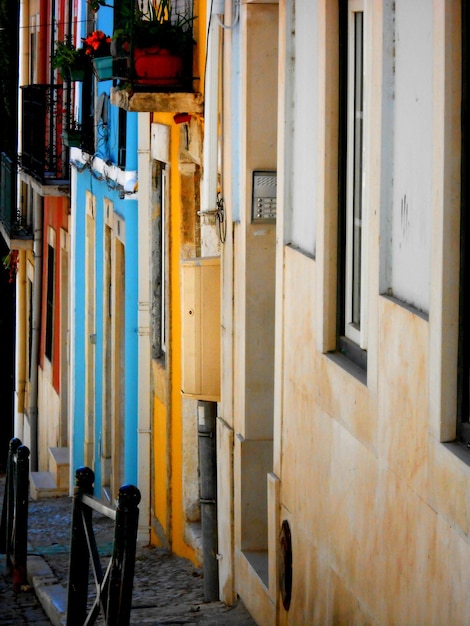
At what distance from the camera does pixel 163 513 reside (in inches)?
436

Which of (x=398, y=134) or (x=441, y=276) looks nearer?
(x=441, y=276)

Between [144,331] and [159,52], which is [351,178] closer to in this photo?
[159,52]

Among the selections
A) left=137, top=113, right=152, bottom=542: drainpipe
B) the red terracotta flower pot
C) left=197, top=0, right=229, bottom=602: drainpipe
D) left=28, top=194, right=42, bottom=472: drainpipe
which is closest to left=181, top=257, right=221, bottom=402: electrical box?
left=197, top=0, right=229, bottom=602: drainpipe

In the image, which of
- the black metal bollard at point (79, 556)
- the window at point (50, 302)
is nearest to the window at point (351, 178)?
the black metal bollard at point (79, 556)

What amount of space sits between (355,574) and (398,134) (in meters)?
1.70

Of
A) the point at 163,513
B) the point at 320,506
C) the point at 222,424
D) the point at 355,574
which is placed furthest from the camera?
the point at 163,513

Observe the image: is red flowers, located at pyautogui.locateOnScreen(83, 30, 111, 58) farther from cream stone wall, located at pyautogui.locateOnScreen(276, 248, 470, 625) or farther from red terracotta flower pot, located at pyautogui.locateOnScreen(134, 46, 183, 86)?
cream stone wall, located at pyautogui.locateOnScreen(276, 248, 470, 625)

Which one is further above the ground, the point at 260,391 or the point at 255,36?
the point at 255,36

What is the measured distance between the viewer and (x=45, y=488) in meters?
16.0

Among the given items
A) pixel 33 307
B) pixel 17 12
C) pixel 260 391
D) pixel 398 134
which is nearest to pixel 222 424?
pixel 260 391

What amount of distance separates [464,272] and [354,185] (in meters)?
1.57

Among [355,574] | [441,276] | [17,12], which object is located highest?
[17,12]

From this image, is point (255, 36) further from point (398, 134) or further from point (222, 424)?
point (398, 134)

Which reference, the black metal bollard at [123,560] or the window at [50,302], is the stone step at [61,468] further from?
the black metal bollard at [123,560]
